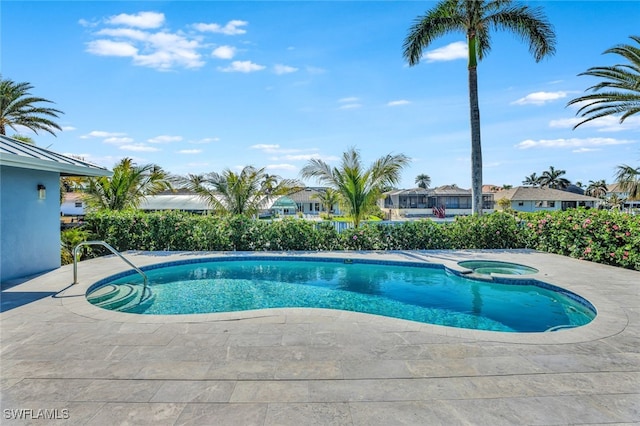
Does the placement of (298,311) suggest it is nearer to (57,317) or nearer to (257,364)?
(257,364)

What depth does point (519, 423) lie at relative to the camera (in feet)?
8.98

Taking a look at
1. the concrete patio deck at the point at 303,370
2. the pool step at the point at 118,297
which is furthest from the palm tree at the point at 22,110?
the concrete patio deck at the point at 303,370

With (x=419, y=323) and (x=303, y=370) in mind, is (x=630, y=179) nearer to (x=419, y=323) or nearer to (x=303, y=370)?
(x=419, y=323)

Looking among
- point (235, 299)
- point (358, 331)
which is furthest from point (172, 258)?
point (358, 331)

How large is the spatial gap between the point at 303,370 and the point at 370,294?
471 cm

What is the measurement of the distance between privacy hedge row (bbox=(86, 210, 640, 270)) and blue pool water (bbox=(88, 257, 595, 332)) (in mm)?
1747

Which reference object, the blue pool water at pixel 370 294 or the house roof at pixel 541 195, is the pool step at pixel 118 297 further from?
the house roof at pixel 541 195

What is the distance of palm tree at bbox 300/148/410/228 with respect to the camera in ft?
43.7

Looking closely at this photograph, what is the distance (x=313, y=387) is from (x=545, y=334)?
3337 millimetres

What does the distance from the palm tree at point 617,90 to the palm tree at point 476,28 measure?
10.7 ft

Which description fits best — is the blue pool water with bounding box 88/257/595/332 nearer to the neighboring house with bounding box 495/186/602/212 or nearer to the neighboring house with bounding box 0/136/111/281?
the neighboring house with bounding box 0/136/111/281

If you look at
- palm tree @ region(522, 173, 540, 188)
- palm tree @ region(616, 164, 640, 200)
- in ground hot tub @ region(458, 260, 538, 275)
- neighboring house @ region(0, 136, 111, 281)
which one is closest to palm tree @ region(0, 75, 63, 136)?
neighboring house @ region(0, 136, 111, 281)

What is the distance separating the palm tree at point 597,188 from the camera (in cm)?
5947

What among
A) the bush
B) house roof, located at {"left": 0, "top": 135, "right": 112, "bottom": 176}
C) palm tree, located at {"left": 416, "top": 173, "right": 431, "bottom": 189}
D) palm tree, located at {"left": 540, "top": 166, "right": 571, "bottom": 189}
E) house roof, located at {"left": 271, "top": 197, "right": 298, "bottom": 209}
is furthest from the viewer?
palm tree, located at {"left": 416, "top": 173, "right": 431, "bottom": 189}
